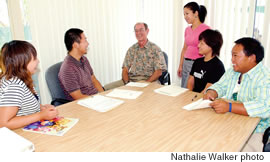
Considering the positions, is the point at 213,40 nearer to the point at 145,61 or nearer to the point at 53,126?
the point at 145,61

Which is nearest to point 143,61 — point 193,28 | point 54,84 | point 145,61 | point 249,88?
point 145,61

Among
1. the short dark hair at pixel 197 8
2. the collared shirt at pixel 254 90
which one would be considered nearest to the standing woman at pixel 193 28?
the short dark hair at pixel 197 8

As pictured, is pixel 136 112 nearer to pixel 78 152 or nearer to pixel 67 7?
pixel 78 152

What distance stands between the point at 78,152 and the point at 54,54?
2.35 m

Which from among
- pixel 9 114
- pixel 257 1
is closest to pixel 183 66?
pixel 257 1

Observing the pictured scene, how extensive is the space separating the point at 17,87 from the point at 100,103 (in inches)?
26.2

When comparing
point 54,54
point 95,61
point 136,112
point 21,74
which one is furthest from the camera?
point 95,61

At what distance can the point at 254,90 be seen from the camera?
5.56 feet

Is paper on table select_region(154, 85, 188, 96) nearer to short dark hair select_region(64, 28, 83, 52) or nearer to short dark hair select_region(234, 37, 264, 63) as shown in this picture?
short dark hair select_region(234, 37, 264, 63)

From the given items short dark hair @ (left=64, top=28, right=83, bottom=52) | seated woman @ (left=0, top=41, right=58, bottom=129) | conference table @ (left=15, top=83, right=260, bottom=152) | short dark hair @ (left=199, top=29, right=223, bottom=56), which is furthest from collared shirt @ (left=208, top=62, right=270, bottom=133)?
short dark hair @ (left=64, top=28, right=83, bottom=52)

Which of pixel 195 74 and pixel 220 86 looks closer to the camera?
pixel 220 86

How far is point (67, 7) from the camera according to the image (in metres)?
3.26

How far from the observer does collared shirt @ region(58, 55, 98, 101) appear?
235 centimetres

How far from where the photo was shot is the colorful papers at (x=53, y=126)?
1364 mm
